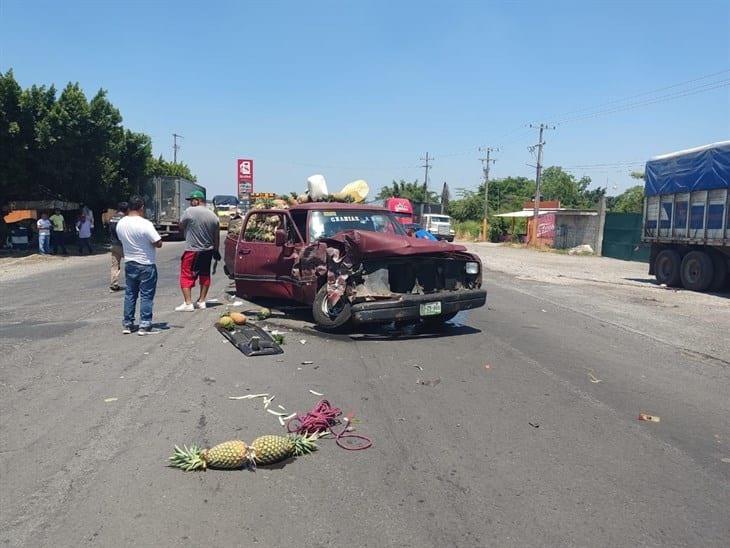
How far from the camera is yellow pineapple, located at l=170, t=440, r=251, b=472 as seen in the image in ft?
13.1

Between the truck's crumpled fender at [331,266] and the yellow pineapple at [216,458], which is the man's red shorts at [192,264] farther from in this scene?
the yellow pineapple at [216,458]

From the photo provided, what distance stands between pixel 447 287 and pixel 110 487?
5558 mm

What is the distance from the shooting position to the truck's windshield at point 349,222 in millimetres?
9289

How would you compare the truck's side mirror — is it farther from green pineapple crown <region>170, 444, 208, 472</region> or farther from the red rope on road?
green pineapple crown <region>170, 444, 208, 472</region>

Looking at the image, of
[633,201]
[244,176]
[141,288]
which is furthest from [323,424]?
[633,201]

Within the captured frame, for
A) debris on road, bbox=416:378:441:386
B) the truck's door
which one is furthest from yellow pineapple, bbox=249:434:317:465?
the truck's door

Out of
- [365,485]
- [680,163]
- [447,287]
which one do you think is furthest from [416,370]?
[680,163]

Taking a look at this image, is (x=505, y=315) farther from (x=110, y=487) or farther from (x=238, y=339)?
(x=110, y=487)

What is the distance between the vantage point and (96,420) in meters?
4.85

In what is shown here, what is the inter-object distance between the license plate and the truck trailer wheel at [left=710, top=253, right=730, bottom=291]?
11.9 meters

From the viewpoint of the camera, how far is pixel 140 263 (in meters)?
7.98

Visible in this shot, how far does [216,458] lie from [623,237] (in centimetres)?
3304

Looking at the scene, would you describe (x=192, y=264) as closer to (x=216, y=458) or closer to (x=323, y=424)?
(x=323, y=424)

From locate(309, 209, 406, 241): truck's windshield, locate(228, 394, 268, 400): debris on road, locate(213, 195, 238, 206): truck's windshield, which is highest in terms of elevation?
locate(213, 195, 238, 206): truck's windshield
